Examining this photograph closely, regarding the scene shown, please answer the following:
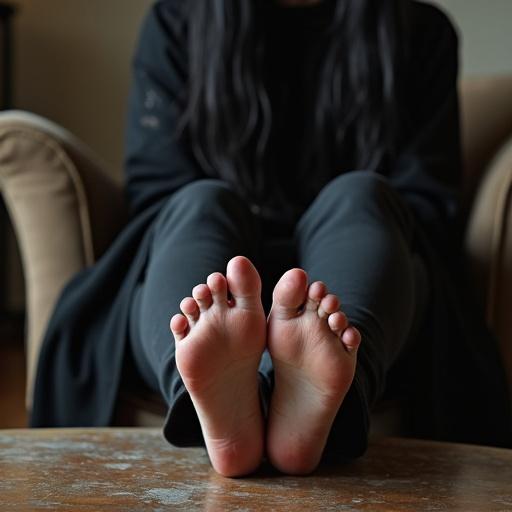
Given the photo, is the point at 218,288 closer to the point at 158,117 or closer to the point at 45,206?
the point at 45,206

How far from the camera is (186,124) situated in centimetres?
143

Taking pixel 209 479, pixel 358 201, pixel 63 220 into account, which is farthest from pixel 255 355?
pixel 63 220

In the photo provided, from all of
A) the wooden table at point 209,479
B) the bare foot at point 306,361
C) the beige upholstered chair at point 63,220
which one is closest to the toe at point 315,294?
the bare foot at point 306,361

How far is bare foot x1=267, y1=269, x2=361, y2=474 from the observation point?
2.46 ft

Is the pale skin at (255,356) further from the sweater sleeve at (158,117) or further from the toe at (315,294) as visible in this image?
the sweater sleeve at (158,117)

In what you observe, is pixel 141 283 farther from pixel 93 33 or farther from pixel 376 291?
pixel 93 33

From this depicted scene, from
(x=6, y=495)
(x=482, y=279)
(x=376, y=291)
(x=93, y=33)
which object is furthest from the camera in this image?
(x=93, y=33)

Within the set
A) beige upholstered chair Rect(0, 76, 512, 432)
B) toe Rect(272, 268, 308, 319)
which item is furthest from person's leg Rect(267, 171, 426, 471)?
beige upholstered chair Rect(0, 76, 512, 432)

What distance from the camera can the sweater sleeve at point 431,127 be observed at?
1.40 m

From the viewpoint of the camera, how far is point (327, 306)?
749 mm

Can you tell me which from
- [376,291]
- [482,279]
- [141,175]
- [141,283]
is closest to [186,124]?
[141,175]

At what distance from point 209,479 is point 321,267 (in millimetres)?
258

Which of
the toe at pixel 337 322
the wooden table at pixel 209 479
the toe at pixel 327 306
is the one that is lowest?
the wooden table at pixel 209 479

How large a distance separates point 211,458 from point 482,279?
0.66 meters
